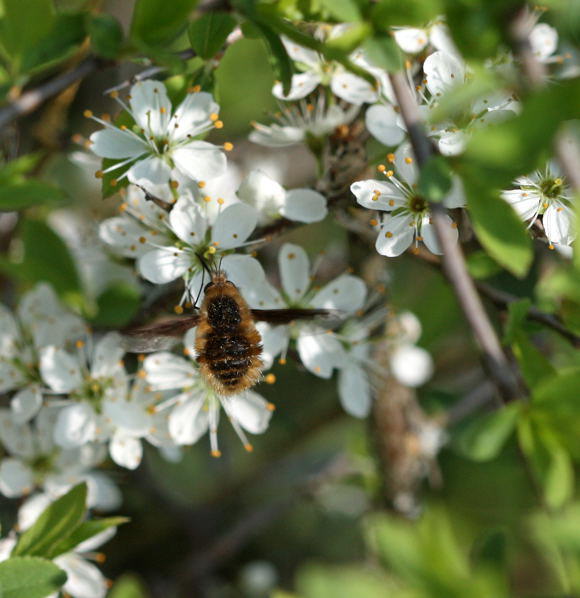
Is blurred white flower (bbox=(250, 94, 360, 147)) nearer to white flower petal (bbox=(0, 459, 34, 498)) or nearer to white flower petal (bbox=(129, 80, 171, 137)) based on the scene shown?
white flower petal (bbox=(129, 80, 171, 137))

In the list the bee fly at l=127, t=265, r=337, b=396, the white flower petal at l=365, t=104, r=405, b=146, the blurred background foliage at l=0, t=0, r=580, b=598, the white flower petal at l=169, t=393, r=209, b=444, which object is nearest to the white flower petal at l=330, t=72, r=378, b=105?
the white flower petal at l=365, t=104, r=405, b=146

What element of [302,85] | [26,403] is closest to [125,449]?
[26,403]

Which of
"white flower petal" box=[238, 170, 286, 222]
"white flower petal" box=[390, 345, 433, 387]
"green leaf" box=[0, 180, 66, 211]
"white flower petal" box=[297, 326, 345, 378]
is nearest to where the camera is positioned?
"green leaf" box=[0, 180, 66, 211]

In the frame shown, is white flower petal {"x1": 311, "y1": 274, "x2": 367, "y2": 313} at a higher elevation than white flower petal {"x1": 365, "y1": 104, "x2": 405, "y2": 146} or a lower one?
lower

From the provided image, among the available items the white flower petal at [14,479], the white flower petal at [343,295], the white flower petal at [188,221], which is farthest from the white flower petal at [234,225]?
the white flower petal at [14,479]

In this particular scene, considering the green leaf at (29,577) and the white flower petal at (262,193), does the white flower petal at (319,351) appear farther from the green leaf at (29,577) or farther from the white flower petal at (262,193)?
the green leaf at (29,577)

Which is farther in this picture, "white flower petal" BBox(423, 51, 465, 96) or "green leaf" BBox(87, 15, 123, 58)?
"white flower petal" BBox(423, 51, 465, 96)
